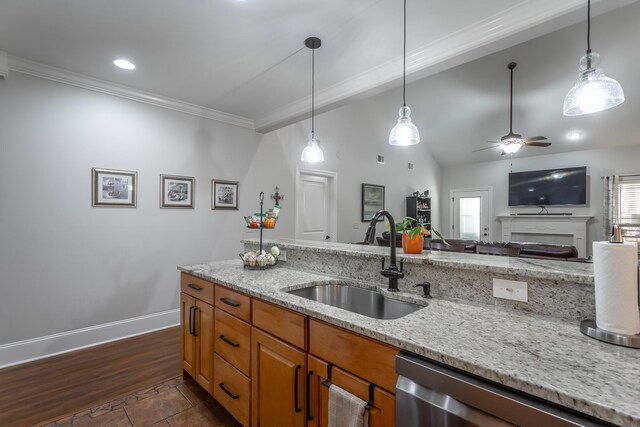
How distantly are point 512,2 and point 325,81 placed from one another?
5.38ft

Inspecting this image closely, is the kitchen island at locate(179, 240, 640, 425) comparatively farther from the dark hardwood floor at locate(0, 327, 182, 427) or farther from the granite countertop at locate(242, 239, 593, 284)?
the dark hardwood floor at locate(0, 327, 182, 427)

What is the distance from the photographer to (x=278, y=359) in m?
1.45

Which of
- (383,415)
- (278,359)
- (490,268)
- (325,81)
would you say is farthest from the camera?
(325,81)

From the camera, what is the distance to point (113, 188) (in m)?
3.12

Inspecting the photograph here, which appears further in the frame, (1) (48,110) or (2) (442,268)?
(1) (48,110)

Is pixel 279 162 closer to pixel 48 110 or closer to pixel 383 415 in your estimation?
pixel 48 110

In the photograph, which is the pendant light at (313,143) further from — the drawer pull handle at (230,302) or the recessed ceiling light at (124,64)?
the recessed ceiling light at (124,64)

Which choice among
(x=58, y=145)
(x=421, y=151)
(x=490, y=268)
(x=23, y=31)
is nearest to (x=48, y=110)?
(x=58, y=145)

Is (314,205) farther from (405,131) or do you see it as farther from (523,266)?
(523,266)

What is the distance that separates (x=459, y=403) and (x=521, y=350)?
0.26m

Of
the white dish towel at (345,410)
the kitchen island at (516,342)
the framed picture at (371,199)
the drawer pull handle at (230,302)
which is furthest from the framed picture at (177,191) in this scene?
the framed picture at (371,199)

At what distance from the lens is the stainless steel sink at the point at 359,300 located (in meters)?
→ 1.60

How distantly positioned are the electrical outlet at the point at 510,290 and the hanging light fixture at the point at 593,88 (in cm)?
106

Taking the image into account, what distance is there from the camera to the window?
570 cm
